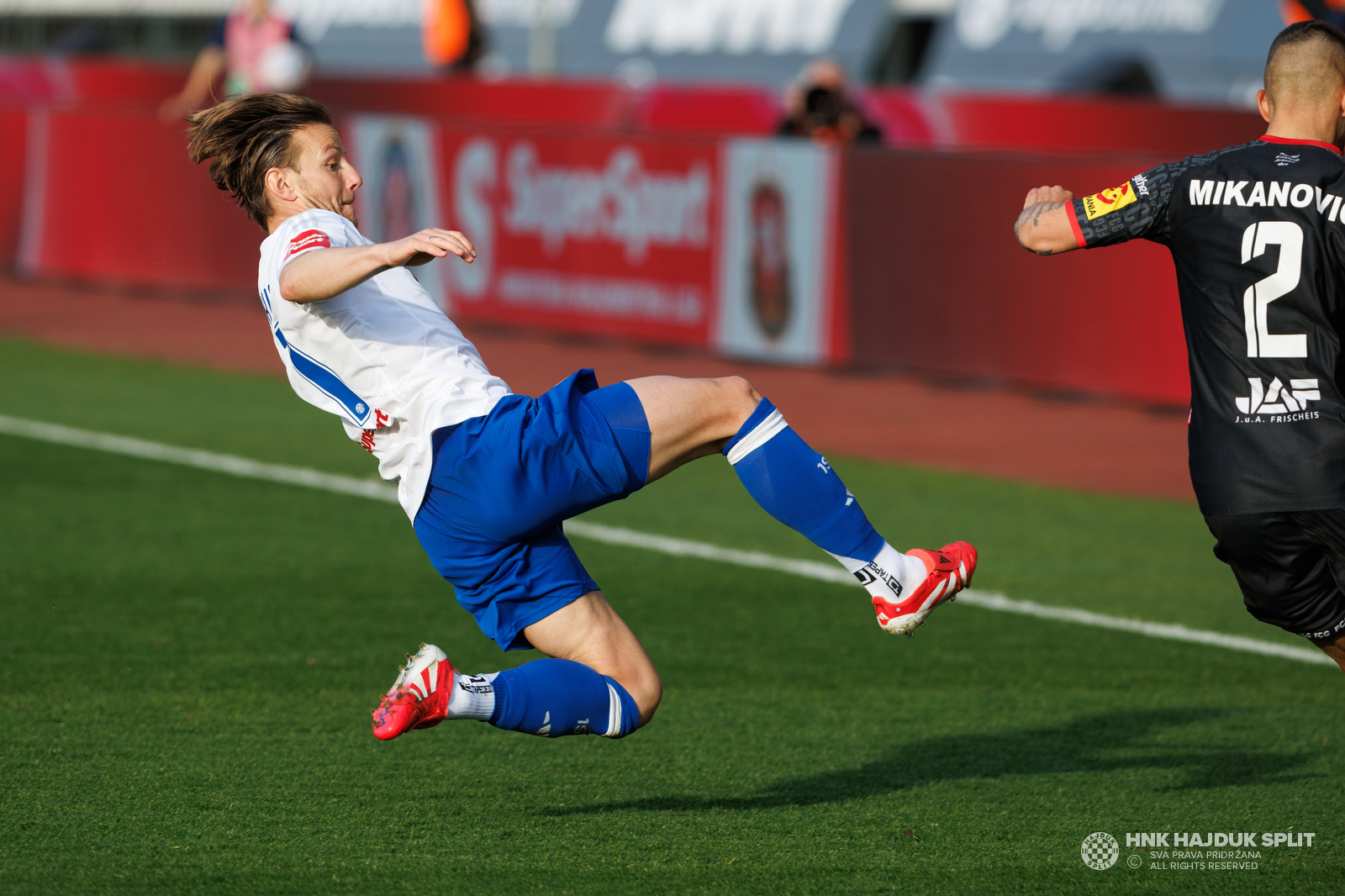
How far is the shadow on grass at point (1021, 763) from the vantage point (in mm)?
5027

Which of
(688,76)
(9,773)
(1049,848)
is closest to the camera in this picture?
(1049,848)

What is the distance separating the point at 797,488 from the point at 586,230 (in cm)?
1092

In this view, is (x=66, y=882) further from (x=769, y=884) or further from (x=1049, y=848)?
(x=1049, y=848)

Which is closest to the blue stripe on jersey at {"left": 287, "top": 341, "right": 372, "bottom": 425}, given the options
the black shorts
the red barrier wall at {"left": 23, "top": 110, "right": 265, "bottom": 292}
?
the black shorts

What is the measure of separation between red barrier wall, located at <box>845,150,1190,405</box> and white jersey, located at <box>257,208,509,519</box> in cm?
796

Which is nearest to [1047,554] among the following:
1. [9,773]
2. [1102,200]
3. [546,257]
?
[1102,200]

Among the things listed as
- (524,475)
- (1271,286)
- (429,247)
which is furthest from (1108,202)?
(429,247)

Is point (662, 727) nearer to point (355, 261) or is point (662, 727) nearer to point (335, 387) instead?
point (335, 387)

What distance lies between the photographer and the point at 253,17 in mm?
18203

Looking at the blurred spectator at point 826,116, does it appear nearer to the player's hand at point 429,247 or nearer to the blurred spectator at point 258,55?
the blurred spectator at point 258,55

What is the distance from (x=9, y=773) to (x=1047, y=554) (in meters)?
4.98

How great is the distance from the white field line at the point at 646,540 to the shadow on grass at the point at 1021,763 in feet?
4.14

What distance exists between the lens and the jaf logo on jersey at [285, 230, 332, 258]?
4090 millimetres

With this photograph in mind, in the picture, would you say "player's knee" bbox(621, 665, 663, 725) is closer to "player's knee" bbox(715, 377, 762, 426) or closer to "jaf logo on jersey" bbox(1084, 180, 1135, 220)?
"player's knee" bbox(715, 377, 762, 426)
